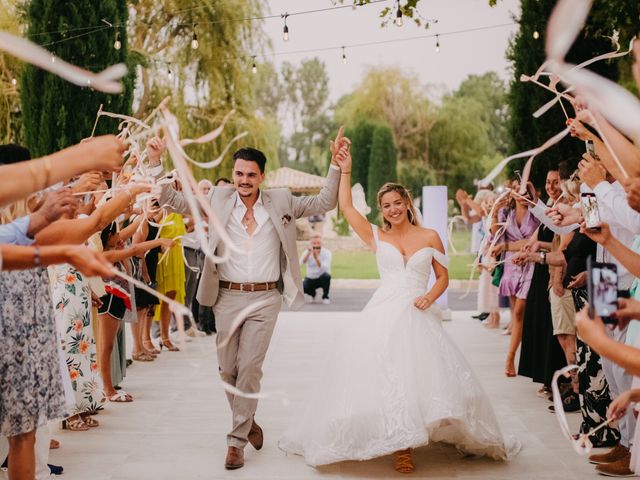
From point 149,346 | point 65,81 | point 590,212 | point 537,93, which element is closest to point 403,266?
point 590,212

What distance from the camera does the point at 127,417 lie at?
6023 mm

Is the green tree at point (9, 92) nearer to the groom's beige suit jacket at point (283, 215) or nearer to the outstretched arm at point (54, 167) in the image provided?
the groom's beige suit jacket at point (283, 215)

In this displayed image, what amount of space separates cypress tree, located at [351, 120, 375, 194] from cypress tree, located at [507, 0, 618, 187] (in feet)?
86.5

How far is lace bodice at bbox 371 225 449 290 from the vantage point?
497 centimetres

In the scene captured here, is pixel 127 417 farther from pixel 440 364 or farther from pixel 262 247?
pixel 440 364

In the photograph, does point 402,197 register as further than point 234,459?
Yes

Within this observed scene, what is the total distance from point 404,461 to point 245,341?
1.21 metres

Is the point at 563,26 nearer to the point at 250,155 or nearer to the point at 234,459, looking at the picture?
the point at 250,155

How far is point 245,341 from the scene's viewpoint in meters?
4.91

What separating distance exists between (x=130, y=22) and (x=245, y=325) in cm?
1353

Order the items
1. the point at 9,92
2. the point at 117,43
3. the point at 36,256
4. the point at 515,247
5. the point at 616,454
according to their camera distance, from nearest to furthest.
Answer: the point at 36,256, the point at 616,454, the point at 515,247, the point at 117,43, the point at 9,92

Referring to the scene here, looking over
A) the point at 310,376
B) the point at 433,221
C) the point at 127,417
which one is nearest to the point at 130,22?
the point at 433,221

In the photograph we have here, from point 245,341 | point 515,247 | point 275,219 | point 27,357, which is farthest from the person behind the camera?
point 515,247

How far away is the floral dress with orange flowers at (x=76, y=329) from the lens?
532cm
